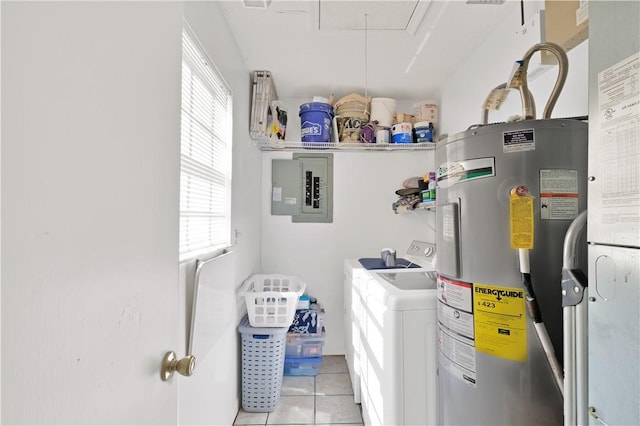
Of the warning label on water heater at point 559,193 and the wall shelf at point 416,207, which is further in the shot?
the wall shelf at point 416,207

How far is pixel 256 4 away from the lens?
1.66 m

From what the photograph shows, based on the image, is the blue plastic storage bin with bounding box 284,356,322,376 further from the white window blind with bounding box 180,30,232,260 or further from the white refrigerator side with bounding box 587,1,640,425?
the white refrigerator side with bounding box 587,1,640,425

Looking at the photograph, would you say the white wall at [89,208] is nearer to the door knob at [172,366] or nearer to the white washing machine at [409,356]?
the door knob at [172,366]

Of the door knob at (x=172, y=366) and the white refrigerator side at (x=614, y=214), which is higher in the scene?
the white refrigerator side at (x=614, y=214)

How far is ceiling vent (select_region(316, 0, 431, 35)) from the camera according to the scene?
5.38 ft

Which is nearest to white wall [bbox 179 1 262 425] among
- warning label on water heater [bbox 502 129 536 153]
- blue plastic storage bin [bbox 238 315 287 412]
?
blue plastic storage bin [bbox 238 315 287 412]

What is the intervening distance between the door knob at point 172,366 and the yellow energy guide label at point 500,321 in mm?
904

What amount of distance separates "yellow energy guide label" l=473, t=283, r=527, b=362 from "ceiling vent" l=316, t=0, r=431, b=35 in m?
1.55

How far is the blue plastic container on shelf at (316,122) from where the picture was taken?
2570 millimetres

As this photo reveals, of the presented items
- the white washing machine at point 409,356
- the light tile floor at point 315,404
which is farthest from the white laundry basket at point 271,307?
the white washing machine at point 409,356

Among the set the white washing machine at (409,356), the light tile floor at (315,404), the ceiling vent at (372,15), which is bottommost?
the light tile floor at (315,404)

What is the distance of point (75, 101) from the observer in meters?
0.41

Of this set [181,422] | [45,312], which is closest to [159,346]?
[45,312]

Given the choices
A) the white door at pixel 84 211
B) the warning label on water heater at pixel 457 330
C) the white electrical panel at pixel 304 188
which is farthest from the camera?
the white electrical panel at pixel 304 188
